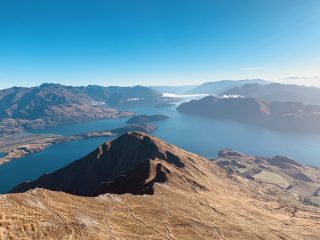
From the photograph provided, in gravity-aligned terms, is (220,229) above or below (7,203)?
below

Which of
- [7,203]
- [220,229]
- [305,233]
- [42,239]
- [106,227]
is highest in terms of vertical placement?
[7,203]

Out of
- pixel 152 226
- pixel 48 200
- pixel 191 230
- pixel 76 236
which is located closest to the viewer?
pixel 76 236

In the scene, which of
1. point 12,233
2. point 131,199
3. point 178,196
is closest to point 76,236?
point 12,233

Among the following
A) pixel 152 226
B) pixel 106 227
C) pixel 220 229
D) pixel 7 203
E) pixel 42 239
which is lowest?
pixel 220 229

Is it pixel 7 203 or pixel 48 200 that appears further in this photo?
pixel 48 200

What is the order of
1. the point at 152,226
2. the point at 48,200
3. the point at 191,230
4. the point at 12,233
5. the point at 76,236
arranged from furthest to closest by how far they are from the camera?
the point at 191,230 → the point at 152,226 → the point at 48,200 → the point at 76,236 → the point at 12,233

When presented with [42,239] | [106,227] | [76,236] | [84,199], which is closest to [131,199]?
[84,199]

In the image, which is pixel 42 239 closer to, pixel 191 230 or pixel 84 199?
pixel 84 199

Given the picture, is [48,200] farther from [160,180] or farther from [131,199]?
[160,180]

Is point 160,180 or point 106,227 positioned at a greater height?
point 106,227
